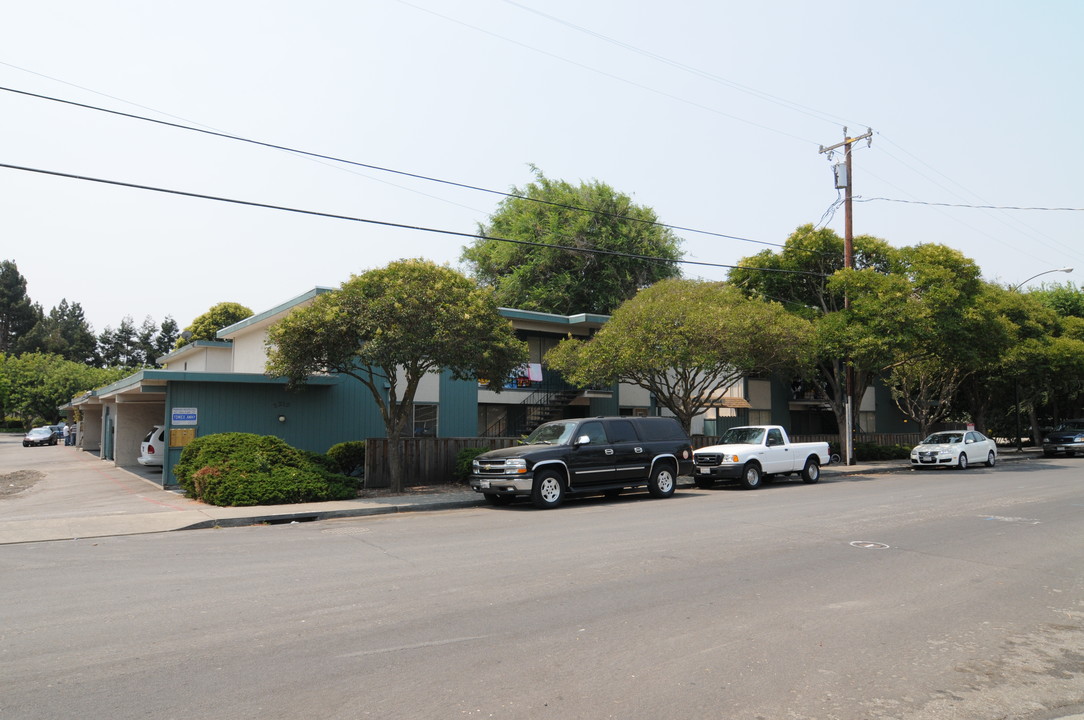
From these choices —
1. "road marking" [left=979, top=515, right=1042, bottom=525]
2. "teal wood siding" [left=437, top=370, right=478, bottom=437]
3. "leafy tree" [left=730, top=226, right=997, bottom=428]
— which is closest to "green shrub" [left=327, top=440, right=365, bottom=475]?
"teal wood siding" [left=437, top=370, right=478, bottom=437]

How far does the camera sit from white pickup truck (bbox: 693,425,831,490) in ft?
66.9

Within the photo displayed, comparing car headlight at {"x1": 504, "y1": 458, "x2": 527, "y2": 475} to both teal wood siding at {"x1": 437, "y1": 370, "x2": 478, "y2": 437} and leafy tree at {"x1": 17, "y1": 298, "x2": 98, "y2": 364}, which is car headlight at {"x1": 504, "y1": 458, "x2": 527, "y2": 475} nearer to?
teal wood siding at {"x1": 437, "y1": 370, "x2": 478, "y2": 437}

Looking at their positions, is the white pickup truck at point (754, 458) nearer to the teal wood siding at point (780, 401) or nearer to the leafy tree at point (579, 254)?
the teal wood siding at point (780, 401)

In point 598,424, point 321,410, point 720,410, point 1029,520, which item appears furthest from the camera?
point 720,410

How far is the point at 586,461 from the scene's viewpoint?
16719 mm

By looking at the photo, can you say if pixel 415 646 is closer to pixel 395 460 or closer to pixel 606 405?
pixel 395 460

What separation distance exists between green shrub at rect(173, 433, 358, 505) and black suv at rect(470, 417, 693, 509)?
11.7ft

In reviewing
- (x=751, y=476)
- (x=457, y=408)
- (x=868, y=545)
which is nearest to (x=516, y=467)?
(x=868, y=545)

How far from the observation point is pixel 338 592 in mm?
7734

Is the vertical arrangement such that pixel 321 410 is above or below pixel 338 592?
above

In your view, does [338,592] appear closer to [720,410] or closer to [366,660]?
[366,660]

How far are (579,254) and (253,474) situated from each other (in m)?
27.6

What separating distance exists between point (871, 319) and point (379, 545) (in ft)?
68.7

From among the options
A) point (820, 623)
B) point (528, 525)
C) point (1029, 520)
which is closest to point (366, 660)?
point (820, 623)
